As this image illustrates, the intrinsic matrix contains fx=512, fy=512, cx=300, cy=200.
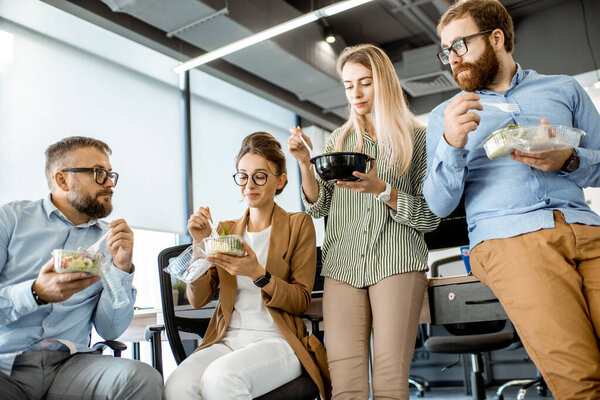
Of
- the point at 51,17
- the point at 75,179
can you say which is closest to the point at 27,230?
the point at 75,179

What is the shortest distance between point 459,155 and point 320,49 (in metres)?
4.68

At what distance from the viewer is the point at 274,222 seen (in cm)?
195

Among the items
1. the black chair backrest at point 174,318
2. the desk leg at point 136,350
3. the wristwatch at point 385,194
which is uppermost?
the wristwatch at point 385,194

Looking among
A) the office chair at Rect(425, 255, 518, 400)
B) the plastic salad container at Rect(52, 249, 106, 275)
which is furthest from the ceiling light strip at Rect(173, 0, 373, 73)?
the plastic salad container at Rect(52, 249, 106, 275)

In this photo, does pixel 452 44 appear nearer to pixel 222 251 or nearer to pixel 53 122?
pixel 222 251

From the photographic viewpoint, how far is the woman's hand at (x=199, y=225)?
1778 mm

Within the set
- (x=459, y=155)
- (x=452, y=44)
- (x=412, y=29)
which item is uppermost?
(x=412, y=29)

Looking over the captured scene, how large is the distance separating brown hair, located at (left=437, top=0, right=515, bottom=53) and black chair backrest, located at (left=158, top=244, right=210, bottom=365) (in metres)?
1.28

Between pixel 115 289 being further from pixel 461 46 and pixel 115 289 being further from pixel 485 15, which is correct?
pixel 485 15

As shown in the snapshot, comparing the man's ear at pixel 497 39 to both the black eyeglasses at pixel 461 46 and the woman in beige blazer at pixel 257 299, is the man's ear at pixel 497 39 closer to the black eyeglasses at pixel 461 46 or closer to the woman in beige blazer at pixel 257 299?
the black eyeglasses at pixel 461 46

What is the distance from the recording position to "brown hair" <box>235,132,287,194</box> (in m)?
2.01

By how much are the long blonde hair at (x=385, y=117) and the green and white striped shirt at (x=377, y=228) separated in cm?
4

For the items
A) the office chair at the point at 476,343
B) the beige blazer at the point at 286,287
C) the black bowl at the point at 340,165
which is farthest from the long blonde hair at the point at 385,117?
the office chair at the point at 476,343

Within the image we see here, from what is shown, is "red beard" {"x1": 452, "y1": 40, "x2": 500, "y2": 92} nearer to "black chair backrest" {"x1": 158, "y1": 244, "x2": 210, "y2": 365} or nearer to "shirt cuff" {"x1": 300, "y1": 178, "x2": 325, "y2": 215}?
"shirt cuff" {"x1": 300, "y1": 178, "x2": 325, "y2": 215}
